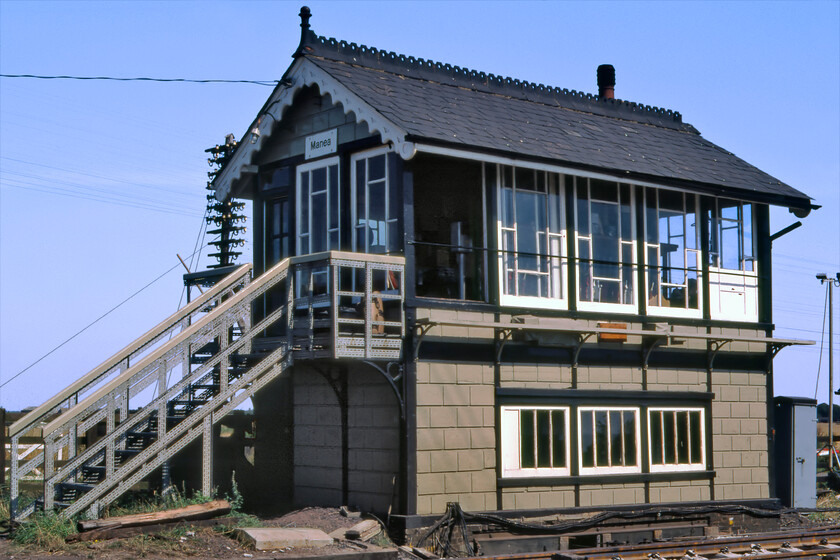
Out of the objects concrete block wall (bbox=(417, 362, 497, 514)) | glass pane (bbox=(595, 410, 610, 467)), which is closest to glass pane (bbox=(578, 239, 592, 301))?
glass pane (bbox=(595, 410, 610, 467))

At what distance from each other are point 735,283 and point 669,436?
135 inches

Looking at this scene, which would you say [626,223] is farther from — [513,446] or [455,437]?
[455,437]

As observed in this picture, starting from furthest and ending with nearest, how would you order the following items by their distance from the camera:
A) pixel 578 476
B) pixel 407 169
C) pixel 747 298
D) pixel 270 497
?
pixel 747 298 → pixel 270 497 → pixel 578 476 → pixel 407 169

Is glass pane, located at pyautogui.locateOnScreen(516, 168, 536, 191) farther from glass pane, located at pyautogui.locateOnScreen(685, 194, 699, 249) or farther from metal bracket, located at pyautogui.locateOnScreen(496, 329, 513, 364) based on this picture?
glass pane, located at pyautogui.locateOnScreen(685, 194, 699, 249)

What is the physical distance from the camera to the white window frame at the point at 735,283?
66.6 ft

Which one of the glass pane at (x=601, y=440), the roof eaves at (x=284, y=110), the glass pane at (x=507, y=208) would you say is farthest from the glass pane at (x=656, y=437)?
the roof eaves at (x=284, y=110)

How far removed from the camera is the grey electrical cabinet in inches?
858

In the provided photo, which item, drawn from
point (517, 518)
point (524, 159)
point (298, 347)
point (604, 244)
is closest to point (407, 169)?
point (524, 159)

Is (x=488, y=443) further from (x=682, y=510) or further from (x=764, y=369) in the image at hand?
(x=764, y=369)

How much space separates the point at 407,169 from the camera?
16.5 m

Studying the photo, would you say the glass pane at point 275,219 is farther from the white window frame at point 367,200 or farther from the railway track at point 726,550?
the railway track at point 726,550

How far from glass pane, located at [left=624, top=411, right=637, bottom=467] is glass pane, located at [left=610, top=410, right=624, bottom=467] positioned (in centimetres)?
12

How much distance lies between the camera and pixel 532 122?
63.3 ft

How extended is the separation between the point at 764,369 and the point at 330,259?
968cm
